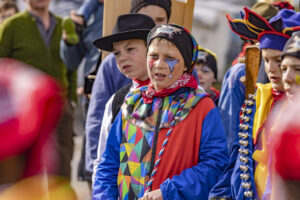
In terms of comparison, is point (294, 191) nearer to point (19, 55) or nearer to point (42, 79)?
point (42, 79)

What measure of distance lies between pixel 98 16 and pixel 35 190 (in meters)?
4.34

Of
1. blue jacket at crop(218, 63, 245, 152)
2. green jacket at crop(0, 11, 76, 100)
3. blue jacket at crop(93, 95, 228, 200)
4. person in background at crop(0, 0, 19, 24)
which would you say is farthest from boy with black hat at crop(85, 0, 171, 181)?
person in background at crop(0, 0, 19, 24)

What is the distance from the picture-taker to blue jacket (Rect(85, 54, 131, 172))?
3.93 metres

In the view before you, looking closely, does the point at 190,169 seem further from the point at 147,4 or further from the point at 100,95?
the point at 147,4

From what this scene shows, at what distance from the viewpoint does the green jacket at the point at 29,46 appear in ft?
17.6

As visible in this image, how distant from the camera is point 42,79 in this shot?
1.40 meters

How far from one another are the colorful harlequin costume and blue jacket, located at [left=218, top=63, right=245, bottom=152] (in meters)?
Result: 1.34

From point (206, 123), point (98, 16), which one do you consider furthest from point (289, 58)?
point (98, 16)

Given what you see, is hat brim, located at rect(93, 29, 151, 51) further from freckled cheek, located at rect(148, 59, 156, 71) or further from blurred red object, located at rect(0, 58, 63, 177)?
blurred red object, located at rect(0, 58, 63, 177)

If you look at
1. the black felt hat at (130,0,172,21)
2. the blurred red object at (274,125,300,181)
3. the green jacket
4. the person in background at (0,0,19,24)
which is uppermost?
the black felt hat at (130,0,172,21)

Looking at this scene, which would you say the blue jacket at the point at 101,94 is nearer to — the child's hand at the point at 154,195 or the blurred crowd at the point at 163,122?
the blurred crowd at the point at 163,122

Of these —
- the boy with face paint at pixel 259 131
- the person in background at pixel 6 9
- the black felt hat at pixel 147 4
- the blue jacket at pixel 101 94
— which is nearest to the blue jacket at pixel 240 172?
the boy with face paint at pixel 259 131

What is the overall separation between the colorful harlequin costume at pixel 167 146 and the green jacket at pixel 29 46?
2424mm

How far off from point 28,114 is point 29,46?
13.9 ft
